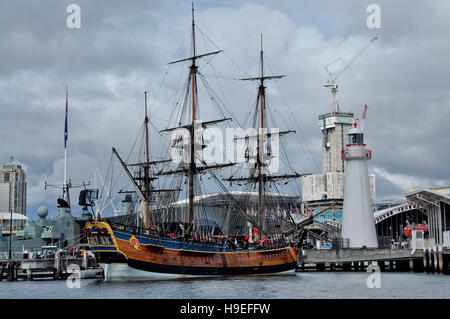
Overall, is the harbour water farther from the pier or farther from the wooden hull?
the pier

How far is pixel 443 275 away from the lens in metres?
78.7

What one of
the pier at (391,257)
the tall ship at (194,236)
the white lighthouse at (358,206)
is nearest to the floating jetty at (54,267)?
the tall ship at (194,236)

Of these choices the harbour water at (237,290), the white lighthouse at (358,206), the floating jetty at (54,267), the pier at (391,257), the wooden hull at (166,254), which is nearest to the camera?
the harbour water at (237,290)

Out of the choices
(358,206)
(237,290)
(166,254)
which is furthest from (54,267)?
(358,206)

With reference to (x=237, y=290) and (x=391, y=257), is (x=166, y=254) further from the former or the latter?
(x=391, y=257)

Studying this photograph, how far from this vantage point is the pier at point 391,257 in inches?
3226

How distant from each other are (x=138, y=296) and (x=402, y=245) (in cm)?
5966

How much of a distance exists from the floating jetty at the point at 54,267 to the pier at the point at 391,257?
3251 centimetres

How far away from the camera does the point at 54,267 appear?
3177 inches

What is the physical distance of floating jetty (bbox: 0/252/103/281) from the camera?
80.5 metres

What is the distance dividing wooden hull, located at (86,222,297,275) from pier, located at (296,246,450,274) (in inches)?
628

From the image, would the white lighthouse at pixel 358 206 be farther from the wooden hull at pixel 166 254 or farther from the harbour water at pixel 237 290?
the harbour water at pixel 237 290

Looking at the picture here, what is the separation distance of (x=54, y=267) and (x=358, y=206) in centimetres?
4282
